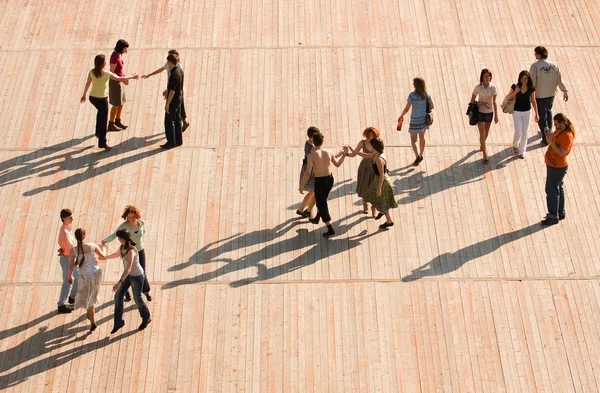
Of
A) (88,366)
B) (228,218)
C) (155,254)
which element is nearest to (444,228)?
(228,218)

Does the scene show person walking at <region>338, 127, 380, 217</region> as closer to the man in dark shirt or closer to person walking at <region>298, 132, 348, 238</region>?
person walking at <region>298, 132, 348, 238</region>

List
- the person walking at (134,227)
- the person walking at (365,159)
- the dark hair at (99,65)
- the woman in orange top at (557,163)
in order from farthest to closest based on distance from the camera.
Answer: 1. the dark hair at (99,65)
2. the woman in orange top at (557,163)
3. the person walking at (365,159)
4. the person walking at (134,227)

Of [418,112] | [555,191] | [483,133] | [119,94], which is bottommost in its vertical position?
[555,191]

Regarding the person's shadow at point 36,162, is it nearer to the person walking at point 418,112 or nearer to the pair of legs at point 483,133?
the person walking at point 418,112

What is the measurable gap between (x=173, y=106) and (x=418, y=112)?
3.66 meters

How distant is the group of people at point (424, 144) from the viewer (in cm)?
1358

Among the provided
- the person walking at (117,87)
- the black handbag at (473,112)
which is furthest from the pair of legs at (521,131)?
the person walking at (117,87)

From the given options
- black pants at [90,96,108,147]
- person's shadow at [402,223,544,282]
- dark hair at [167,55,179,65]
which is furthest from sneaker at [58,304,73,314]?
person's shadow at [402,223,544,282]

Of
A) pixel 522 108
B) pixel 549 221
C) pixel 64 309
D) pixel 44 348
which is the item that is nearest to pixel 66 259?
pixel 64 309

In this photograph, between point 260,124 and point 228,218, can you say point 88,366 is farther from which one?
point 260,124

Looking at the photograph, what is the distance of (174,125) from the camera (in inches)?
612

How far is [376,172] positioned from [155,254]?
3.20 meters

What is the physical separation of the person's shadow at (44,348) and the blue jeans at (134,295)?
318 millimetres

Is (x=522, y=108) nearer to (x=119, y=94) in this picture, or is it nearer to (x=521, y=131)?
(x=521, y=131)
